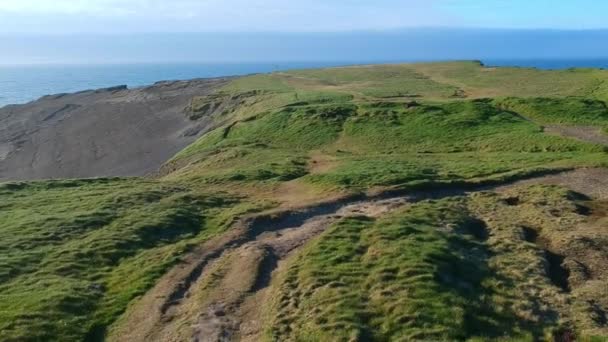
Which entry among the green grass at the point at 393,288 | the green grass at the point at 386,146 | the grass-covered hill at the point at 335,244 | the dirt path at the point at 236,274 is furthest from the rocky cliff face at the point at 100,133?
the green grass at the point at 393,288

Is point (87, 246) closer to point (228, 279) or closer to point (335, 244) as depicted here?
point (228, 279)

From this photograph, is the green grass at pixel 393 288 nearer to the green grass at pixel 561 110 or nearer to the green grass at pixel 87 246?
the green grass at pixel 87 246

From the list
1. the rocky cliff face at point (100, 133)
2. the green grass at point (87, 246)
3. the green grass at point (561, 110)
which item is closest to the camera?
the green grass at point (87, 246)

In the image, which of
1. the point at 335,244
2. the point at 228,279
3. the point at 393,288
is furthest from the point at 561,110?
the point at 228,279

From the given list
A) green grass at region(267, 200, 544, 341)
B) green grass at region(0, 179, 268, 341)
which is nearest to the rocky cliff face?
green grass at region(0, 179, 268, 341)

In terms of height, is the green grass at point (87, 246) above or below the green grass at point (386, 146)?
below

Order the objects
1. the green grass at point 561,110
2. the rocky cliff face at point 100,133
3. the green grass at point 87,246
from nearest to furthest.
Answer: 1. the green grass at point 87,246
2. the green grass at point 561,110
3. the rocky cliff face at point 100,133

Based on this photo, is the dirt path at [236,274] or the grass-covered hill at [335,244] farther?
the dirt path at [236,274]
